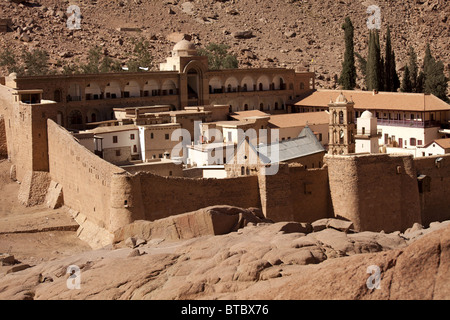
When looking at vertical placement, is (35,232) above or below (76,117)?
below

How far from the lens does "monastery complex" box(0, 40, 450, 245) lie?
36938mm

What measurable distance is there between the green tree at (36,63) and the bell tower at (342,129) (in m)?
29.7

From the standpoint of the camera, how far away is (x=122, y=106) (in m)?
56.6

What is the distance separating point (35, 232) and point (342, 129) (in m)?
15.5

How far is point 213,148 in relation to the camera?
155 feet

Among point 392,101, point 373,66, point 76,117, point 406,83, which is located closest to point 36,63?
point 76,117

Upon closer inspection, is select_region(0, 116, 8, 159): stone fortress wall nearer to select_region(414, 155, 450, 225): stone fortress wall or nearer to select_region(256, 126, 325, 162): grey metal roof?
select_region(256, 126, 325, 162): grey metal roof

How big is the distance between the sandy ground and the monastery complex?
66cm

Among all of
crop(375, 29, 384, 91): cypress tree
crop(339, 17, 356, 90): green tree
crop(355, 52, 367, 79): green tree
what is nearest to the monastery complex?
crop(339, 17, 356, 90): green tree

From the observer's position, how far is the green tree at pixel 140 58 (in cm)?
6781

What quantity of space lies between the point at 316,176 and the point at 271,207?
10.9 feet

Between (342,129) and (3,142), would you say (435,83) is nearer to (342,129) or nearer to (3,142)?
(342,129)
